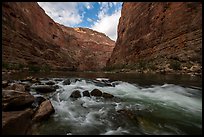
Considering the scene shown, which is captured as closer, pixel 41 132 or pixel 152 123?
pixel 41 132

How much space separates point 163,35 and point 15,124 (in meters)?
25.5

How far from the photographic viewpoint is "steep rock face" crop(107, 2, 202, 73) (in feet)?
63.5

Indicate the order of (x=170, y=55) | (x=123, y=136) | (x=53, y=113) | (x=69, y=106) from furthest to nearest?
(x=170, y=55) → (x=69, y=106) → (x=53, y=113) → (x=123, y=136)

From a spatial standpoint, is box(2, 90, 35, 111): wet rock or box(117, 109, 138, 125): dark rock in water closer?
box(2, 90, 35, 111): wet rock

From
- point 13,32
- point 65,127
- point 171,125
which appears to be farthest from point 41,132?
point 13,32

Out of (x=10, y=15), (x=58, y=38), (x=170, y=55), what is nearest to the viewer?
(x=170, y=55)

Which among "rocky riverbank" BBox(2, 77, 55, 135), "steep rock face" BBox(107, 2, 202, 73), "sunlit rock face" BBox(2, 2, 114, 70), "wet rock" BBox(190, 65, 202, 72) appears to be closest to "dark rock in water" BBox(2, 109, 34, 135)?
"rocky riverbank" BBox(2, 77, 55, 135)

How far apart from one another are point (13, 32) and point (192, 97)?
25208 mm

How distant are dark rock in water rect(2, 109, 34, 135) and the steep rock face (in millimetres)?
16931

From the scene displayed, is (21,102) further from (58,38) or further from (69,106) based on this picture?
(58,38)

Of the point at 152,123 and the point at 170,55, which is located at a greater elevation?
the point at 170,55

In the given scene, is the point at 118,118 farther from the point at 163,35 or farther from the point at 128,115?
the point at 163,35

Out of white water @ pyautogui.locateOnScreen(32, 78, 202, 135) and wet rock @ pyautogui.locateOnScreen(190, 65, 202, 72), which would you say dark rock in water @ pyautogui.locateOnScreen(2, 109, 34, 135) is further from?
wet rock @ pyautogui.locateOnScreen(190, 65, 202, 72)

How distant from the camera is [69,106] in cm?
585
